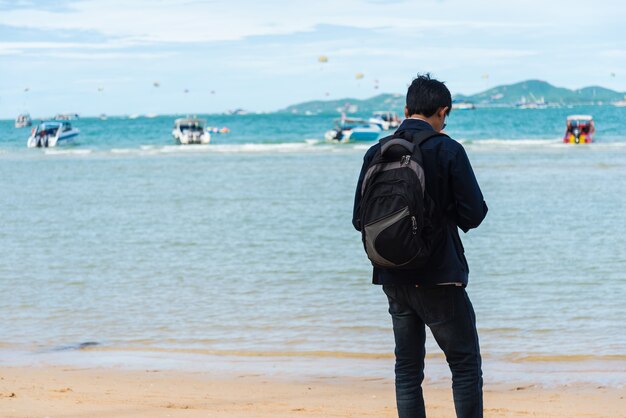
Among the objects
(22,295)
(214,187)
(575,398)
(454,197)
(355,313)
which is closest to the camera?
(454,197)

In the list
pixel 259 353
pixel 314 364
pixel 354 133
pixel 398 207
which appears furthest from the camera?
pixel 354 133

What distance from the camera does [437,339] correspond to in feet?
12.2

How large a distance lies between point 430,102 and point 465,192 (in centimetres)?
41

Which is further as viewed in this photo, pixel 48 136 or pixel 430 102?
pixel 48 136

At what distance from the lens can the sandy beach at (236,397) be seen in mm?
5188

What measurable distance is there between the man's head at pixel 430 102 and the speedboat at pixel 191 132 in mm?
55600

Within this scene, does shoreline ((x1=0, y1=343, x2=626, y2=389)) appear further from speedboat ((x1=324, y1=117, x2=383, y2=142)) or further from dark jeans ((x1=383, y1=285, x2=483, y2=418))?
speedboat ((x1=324, y1=117, x2=383, y2=142))

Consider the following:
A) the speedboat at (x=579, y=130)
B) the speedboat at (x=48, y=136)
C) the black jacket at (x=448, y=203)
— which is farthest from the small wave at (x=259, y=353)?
the speedboat at (x=48, y=136)

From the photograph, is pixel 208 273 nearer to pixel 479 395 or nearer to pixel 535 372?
pixel 535 372

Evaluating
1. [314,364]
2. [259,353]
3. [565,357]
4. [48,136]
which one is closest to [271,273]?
[259,353]

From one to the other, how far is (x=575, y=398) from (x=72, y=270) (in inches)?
286

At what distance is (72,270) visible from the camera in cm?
1132

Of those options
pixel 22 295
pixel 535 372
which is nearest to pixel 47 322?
pixel 22 295

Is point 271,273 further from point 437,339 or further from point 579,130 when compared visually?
point 579,130
